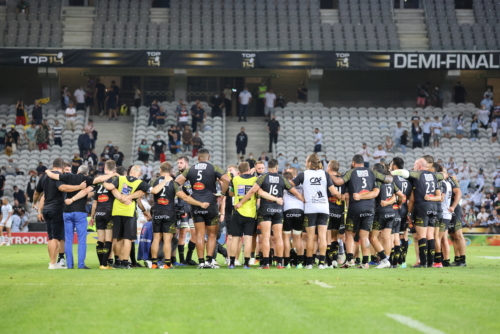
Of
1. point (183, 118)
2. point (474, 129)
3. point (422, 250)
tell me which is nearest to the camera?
point (422, 250)

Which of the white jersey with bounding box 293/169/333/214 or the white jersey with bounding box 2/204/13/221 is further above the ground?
the white jersey with bounding box 2/204/13/221

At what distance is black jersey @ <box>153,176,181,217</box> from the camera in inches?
578

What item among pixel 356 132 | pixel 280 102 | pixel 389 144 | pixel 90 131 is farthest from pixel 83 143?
pixel 389 144

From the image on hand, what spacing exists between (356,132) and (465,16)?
12.3 metres

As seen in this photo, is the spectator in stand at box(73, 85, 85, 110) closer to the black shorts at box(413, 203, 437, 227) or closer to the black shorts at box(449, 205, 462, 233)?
the black shorts at box(449, 205, 462, 233)

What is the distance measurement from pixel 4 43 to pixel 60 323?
34.1 m

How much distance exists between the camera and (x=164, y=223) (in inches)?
579

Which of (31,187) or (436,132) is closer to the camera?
(31,187)

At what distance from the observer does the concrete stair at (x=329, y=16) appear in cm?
4247

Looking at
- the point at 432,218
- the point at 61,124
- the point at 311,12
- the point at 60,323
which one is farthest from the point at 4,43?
the point at 60,323

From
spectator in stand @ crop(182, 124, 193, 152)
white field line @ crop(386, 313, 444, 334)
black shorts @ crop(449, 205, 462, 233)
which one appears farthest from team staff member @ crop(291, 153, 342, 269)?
spectator in stand @ crop(182, 124, 193, 152)

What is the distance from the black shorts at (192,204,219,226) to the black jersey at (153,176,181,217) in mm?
625

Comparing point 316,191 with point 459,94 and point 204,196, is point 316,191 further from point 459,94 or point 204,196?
point 459,94

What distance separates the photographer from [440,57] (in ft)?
124
